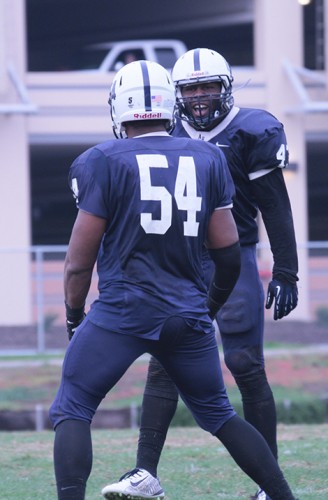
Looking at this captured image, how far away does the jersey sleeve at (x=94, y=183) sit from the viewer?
408 centimetres

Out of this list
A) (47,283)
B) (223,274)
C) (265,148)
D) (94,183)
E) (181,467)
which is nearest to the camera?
(94,183)

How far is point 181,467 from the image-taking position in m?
6.15

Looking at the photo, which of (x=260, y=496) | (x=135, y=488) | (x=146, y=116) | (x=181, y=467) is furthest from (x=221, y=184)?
(x=181, y=467)

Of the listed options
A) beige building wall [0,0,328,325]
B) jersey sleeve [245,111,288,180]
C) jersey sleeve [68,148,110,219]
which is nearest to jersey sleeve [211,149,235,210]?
jersey sleeve [68,148,110,219]

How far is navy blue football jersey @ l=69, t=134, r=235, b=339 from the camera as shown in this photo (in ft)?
13.5

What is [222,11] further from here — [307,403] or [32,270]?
[307,403]

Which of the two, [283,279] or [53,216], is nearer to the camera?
[283,279]

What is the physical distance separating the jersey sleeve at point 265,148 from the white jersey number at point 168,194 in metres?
0.93

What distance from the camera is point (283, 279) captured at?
517 centimetres

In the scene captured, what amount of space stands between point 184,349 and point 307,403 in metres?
7.98

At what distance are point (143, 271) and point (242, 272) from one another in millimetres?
A: 1199

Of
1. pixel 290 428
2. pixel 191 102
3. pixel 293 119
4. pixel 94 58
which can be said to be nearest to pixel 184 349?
pixel 191 102

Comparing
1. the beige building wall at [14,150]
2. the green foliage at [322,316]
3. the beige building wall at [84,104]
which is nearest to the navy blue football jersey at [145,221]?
the green foliage at [322,316]

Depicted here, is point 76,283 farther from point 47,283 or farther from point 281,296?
point 47,283
